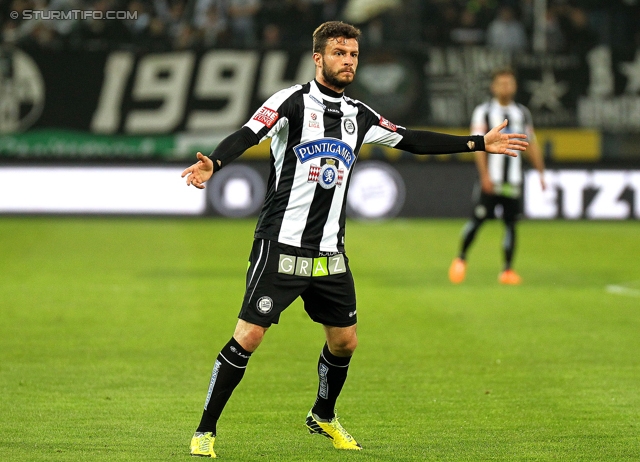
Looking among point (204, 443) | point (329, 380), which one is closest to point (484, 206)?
point (329, 380)

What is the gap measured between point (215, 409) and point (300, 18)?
55.2ft

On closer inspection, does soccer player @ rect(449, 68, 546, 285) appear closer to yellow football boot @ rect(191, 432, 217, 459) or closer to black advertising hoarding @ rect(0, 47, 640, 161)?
yellow football boot @ rect(191, 432, 217, 459)

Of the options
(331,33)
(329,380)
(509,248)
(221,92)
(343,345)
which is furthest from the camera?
(221,92)

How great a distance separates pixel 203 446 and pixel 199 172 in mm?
1354

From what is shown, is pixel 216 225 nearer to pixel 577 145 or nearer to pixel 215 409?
pixel 577 145

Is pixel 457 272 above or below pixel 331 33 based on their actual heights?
below

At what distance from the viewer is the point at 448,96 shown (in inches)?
824

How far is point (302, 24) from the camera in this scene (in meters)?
21.7

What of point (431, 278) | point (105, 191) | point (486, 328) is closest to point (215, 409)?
point (486, 328)

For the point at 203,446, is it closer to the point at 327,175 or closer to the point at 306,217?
the point at 306,217

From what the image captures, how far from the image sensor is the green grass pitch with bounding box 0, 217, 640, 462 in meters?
5.95

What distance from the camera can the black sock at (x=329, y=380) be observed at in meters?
6.00

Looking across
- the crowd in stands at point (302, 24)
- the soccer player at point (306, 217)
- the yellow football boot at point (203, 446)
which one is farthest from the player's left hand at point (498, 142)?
the crowd in stands at point (302, 24)

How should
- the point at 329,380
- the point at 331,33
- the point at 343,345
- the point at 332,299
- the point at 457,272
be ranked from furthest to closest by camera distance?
the point at 457,272, the point at 329,380, the point at 343,345, the point at 332,299, the point at 331,33
